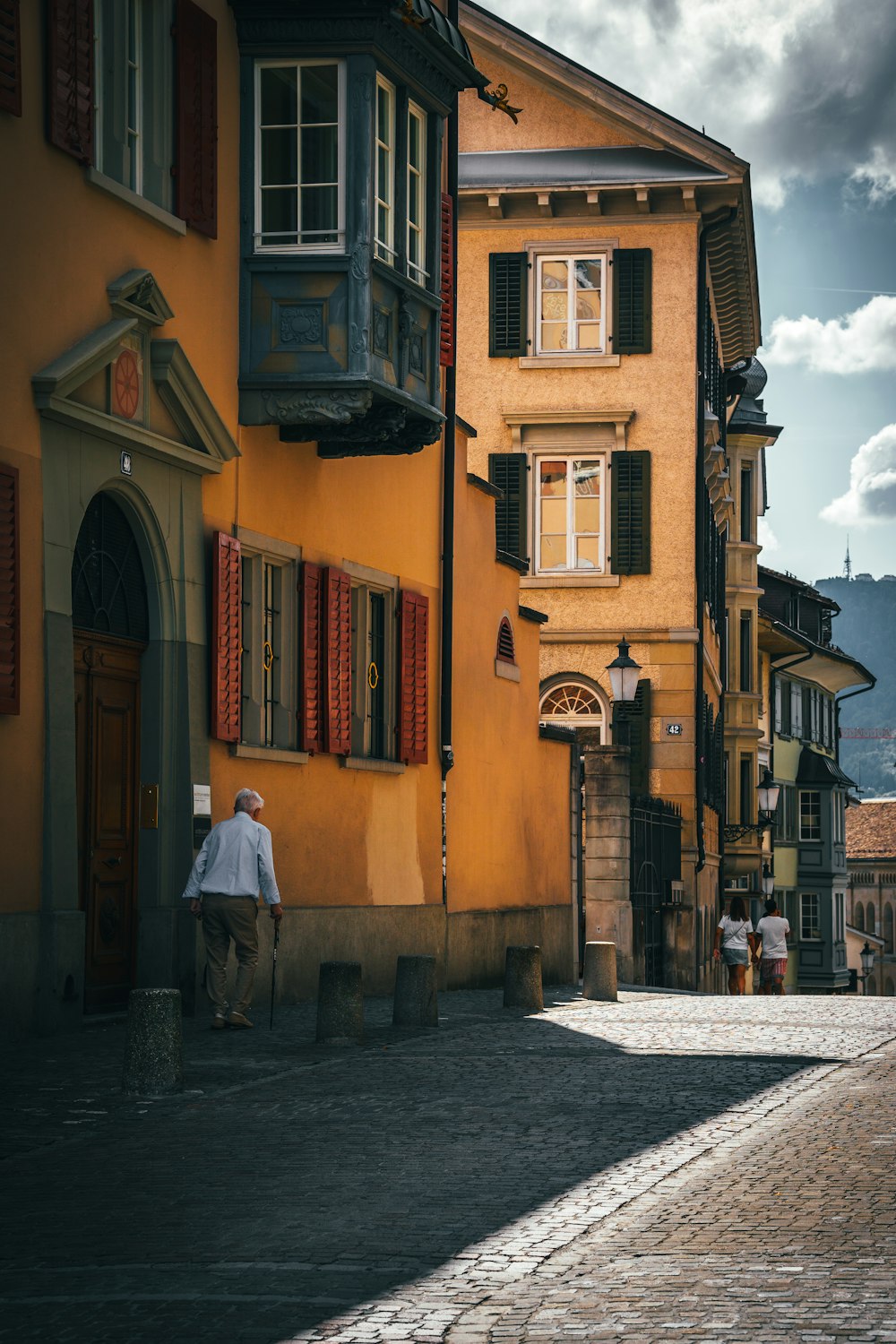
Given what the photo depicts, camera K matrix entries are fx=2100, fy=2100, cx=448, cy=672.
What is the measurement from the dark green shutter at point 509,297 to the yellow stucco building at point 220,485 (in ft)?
40.8

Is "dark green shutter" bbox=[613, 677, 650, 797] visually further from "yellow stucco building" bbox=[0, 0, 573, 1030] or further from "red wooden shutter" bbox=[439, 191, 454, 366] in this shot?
"red wooden shutter" bbox=[439, 191, 454, 366]

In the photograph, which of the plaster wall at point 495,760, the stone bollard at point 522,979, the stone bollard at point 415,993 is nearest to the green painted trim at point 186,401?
the stone bollard at point 415,993

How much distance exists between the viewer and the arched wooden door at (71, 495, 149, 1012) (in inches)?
590

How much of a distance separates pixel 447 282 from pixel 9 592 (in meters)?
9.06

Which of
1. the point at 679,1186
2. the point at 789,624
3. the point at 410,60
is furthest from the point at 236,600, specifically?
the point at 789,624

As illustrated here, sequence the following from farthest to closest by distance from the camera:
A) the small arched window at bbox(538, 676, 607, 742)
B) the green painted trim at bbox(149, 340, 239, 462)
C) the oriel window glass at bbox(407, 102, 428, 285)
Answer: the small arched window at bbox(538, 676, 607, 742) < the oriel window glass at bbox(407, 102, 428, 285) < the green painted trim at bbox(149, 340, 239, 462)

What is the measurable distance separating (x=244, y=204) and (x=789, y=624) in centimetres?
5089

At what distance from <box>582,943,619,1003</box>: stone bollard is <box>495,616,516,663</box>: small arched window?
449cm

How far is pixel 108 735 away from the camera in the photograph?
1541 centimetres

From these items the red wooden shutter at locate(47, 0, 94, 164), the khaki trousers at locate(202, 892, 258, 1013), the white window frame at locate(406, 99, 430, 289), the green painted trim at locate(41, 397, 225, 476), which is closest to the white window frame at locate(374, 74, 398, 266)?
the white window frame at locate(406, 99, 430, 289)

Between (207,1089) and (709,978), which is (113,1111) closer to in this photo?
(207,1089)

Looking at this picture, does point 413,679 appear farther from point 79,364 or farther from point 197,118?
point 79,364

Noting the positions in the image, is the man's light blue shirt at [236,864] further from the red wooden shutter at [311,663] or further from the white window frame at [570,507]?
the white window frame at [570,507]

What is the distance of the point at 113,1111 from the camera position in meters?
10.4
